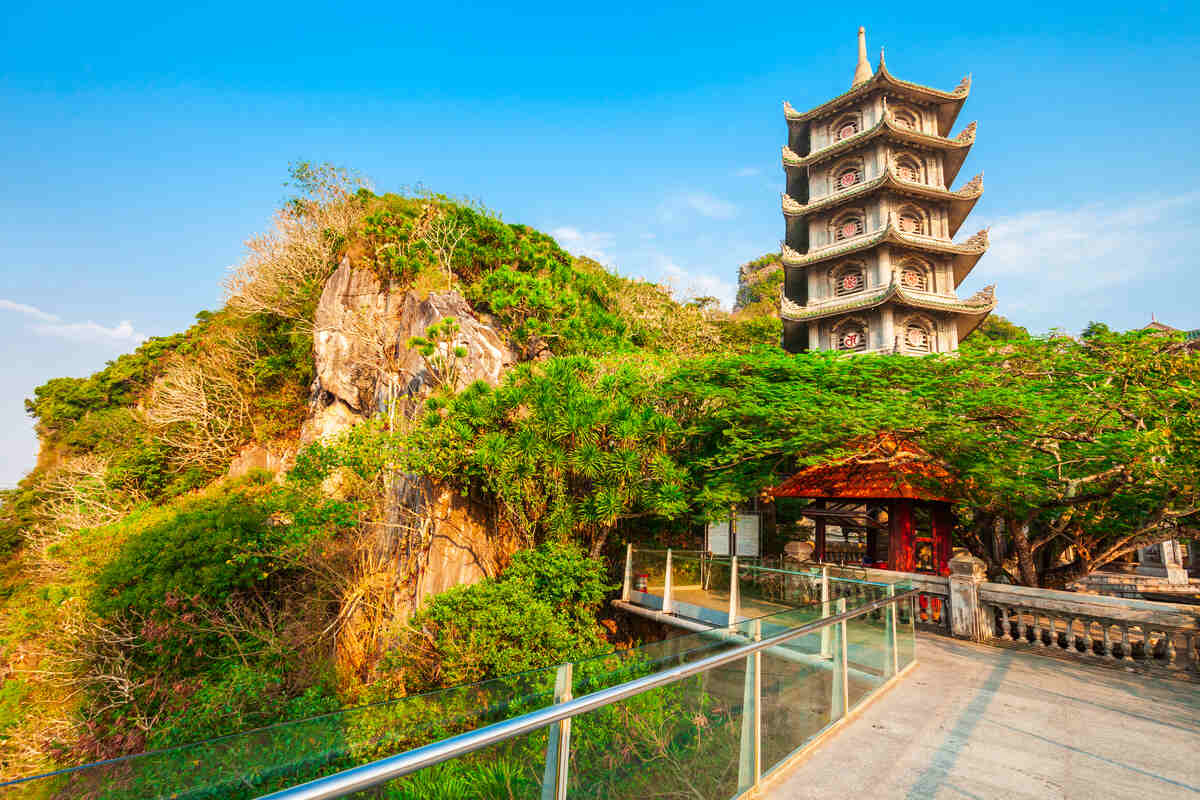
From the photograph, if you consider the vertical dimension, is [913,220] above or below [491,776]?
above

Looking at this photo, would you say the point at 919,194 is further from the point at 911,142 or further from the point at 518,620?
the point at 518,620

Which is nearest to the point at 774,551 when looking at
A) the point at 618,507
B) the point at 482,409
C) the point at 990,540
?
the point at 990,540

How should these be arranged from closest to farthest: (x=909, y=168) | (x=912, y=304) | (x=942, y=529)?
(x=942, y=529) → (x=912, y=304) → (x=909, y=168)

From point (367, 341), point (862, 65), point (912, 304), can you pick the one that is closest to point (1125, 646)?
point (912, 304)

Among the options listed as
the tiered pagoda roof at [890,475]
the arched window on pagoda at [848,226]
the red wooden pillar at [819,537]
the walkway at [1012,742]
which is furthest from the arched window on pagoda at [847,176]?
the walkway at [1012,742]

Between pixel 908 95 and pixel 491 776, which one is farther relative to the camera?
pixel 908 95

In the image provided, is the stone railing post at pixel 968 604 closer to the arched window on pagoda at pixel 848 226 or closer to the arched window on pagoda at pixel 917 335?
the arched window on pagoda at pixel 917 335

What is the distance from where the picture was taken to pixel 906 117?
68.0 ft

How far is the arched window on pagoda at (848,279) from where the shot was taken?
19562mm

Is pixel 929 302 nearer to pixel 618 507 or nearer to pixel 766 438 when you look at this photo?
pixel 766 438

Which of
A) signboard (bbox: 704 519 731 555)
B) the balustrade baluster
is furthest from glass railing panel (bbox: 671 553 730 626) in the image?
the balustrade baluster

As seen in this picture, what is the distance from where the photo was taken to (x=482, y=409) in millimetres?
10664

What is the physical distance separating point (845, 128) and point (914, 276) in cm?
685

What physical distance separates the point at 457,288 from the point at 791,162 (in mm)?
14749
